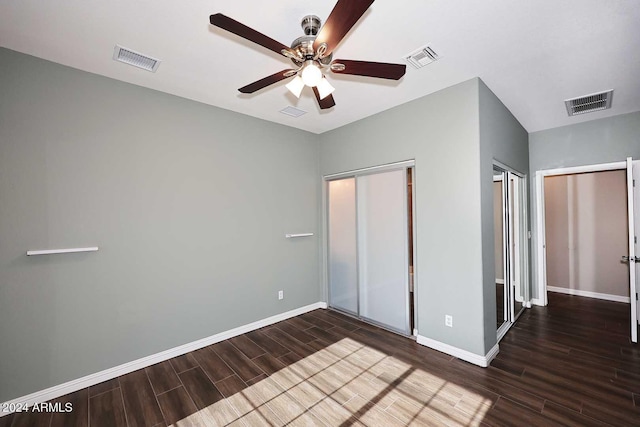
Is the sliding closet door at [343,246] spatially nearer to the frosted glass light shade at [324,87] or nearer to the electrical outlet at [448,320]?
the electrical outlet at [448,320]

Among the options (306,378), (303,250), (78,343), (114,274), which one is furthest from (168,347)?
(303,250)

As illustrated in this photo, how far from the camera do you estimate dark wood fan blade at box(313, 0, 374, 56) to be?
1.29 meters

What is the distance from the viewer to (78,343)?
2438 mm

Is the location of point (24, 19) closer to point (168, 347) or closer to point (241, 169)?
point (241, 169)

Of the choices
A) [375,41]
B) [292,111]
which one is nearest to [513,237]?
[375,41]

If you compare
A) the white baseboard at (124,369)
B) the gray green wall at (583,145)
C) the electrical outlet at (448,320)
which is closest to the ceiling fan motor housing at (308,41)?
the electrical outlet at (448,320)

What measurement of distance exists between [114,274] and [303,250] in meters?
2.44

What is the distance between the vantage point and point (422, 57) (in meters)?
2.38

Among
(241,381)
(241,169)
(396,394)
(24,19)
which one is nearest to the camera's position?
(24,19)

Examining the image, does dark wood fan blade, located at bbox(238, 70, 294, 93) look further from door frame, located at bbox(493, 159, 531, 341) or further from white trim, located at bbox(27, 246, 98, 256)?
door frame, located at bbox(493, 159, 531, 341)

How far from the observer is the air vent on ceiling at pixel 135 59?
2.28 m

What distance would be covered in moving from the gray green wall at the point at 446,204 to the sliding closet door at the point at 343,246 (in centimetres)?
95

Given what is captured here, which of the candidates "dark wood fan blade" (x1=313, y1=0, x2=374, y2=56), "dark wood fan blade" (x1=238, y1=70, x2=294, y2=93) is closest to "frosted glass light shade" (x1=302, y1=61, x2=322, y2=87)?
"dark wood fan blade" (x1=313, y1=0, x2=374, y2=56)

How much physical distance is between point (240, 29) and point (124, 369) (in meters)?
3.21
